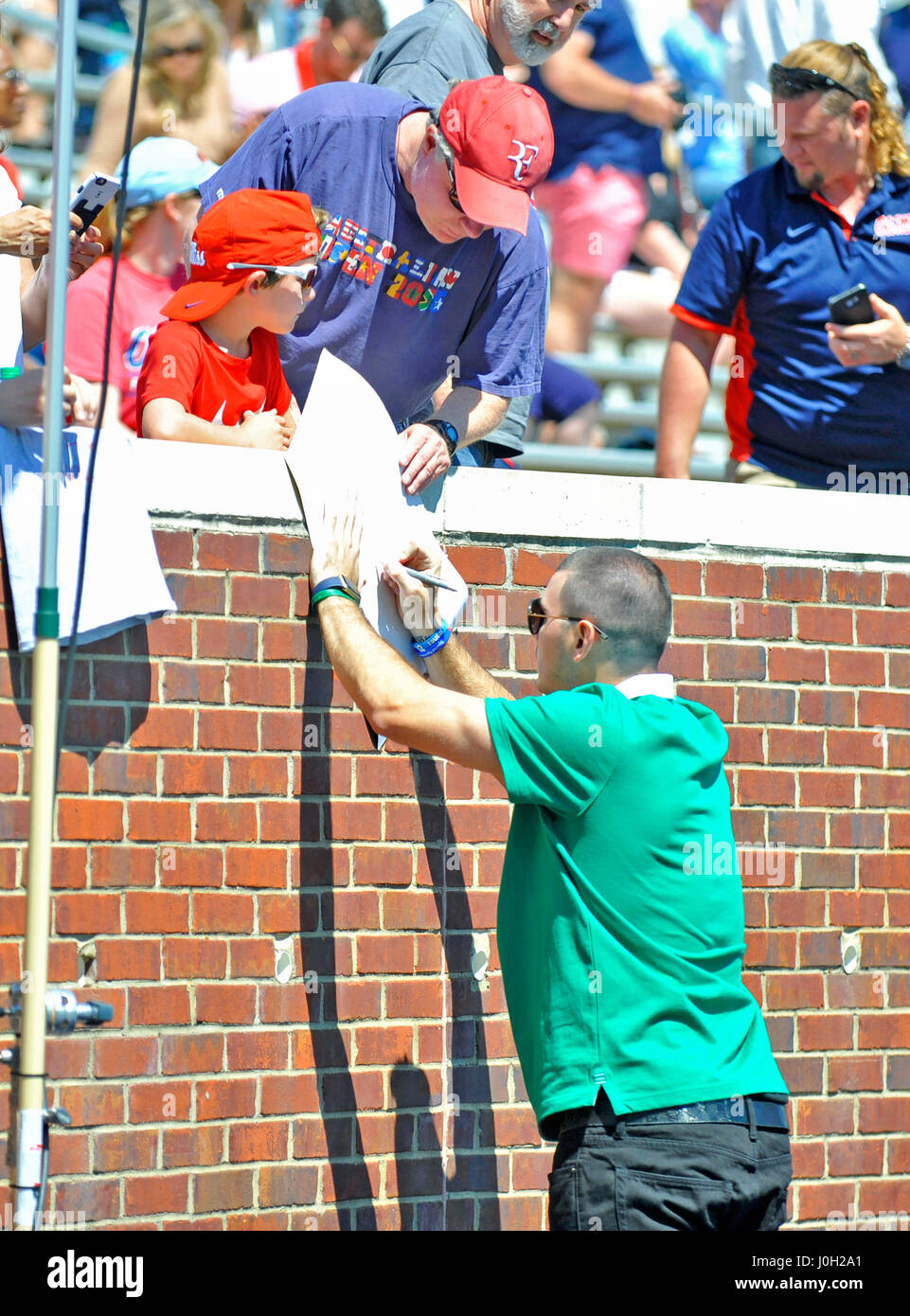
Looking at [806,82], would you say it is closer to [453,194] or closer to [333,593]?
[453,194]

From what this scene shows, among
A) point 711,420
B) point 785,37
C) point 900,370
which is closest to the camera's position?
point 900,370

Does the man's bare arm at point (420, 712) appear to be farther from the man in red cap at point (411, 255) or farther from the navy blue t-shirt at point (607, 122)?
the navy blue t-shirt at point (607, 122)

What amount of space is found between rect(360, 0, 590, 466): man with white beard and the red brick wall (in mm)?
509

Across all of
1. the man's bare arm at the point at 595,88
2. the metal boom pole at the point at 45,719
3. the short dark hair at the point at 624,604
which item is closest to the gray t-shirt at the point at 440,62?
the short dark hair at the point at 624,604

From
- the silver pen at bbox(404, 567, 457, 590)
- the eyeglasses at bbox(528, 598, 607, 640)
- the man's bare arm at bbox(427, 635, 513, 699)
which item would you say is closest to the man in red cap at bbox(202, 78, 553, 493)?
the silver pen at bbox(404, 567, 457, 590)

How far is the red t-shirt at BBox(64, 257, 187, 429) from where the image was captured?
5.37m

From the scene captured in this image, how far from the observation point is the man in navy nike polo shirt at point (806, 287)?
5605mm

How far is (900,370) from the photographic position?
5582 millimetres

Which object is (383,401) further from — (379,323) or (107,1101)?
(107,1101)

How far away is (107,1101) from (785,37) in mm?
6502

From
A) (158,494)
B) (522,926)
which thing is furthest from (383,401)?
(522,926)
